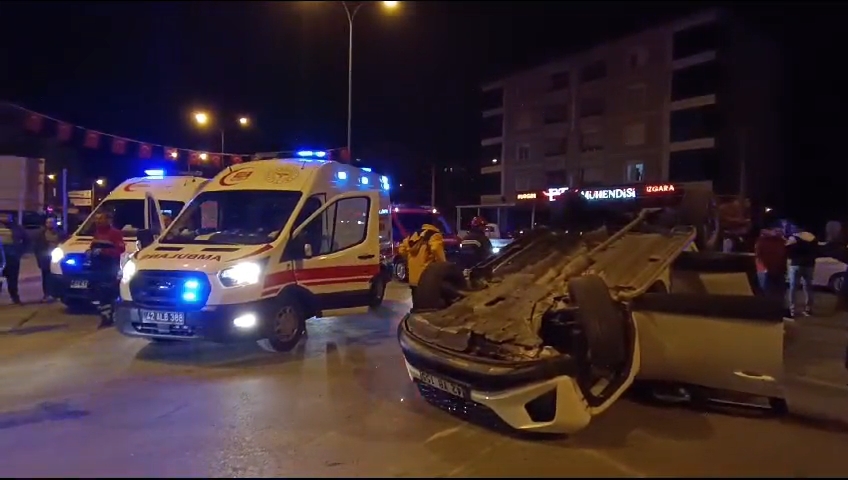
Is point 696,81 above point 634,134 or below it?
above

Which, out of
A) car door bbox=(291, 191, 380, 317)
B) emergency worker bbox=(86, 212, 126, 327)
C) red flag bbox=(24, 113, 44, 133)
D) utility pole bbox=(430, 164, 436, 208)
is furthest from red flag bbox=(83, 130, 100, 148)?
utility pole bbox=(430, 164, 436, 208)

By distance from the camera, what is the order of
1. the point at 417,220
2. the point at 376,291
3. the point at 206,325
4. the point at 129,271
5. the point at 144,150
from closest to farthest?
1. the point at 206,325
2. the point at 129,271
3. the point at 376,291
4. the point at 144,150
5. the point at 417,220

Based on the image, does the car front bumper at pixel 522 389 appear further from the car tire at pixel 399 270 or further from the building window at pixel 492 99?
the building window at pixel 492 99

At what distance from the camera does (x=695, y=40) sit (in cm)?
4247

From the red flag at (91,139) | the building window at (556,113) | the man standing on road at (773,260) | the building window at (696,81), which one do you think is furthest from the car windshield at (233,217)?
the building window at (556,113)

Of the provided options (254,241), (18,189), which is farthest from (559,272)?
(18,189)

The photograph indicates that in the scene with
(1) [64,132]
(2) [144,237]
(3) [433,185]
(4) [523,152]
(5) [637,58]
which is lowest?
(2) [144,237]

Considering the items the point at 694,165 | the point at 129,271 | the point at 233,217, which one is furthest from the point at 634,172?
the point at 129,271

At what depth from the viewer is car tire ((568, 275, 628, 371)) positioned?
18.4ft

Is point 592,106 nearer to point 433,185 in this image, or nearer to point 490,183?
point 490,183

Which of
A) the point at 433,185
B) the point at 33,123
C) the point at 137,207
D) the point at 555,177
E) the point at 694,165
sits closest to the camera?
the point at 137,207

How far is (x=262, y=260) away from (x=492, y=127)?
2018 inches

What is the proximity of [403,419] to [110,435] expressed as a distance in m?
2.34

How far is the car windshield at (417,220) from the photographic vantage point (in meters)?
20.1
